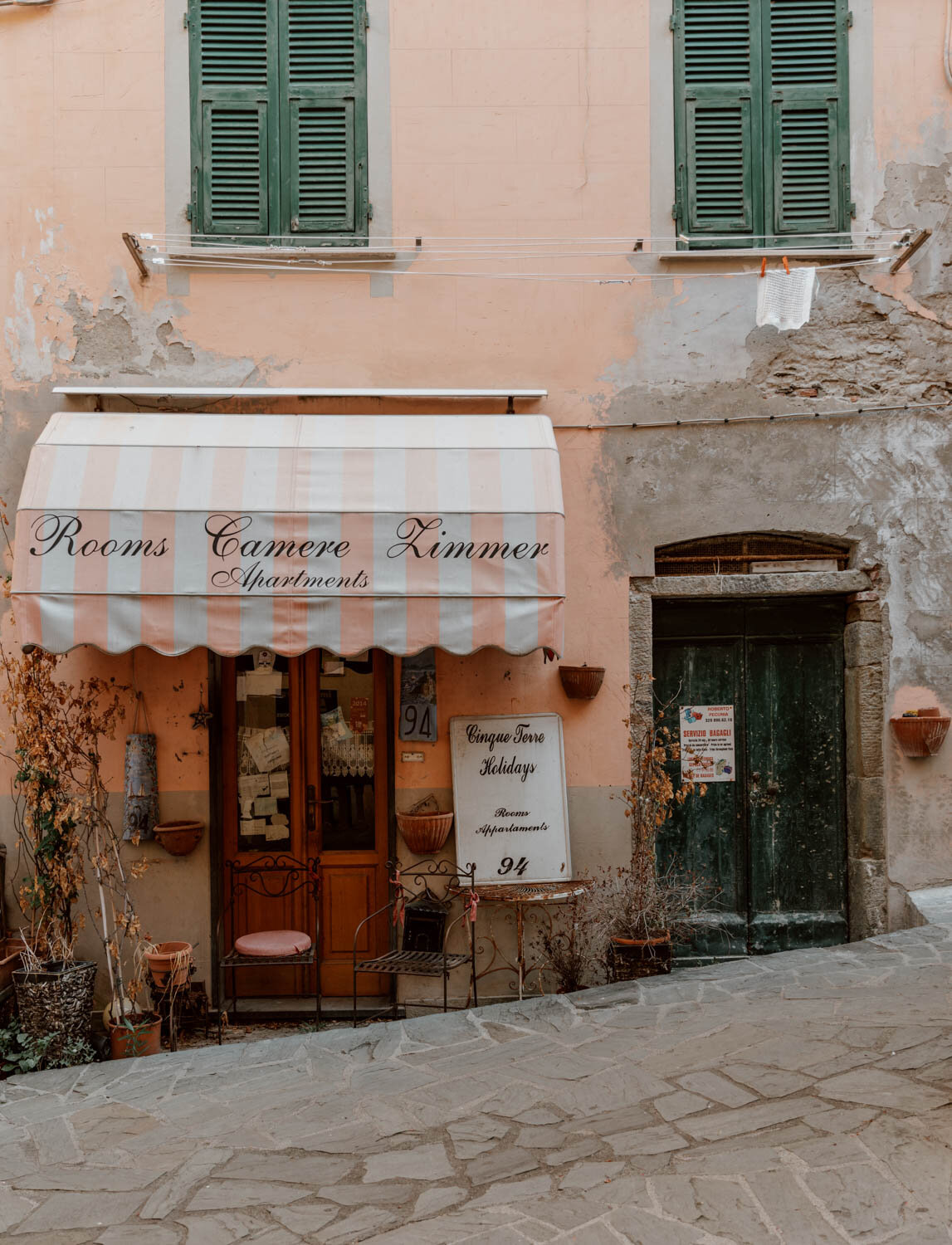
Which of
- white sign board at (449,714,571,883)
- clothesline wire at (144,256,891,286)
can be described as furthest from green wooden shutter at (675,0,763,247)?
white sign board at (449,714,571,883)

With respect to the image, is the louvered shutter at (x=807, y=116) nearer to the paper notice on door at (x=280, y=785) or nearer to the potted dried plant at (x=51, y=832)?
the paper notice on door at (x=280, y=785)

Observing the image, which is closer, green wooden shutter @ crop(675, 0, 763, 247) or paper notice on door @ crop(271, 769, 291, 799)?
green wooden shutter @ crop(675, 0, 763, 247)

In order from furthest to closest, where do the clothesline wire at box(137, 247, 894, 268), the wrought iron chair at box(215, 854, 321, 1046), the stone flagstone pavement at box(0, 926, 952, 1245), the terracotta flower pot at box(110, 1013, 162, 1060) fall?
the clothesline wire at box(137, 247, 894, 268) → the wrought iron chair at box(215, 854, 321, 1046) → the terracotta flower pot at box(110, 1013, 162, 1060) → the stone flagstone pavement at box(0, 926, 952, 1245)

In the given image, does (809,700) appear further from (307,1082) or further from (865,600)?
(307,1082)

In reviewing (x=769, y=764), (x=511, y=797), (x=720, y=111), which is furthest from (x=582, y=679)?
(x=720, y=111)

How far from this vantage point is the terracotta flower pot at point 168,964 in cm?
599

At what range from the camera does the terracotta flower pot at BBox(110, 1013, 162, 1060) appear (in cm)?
575

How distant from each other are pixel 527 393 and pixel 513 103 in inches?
76.7

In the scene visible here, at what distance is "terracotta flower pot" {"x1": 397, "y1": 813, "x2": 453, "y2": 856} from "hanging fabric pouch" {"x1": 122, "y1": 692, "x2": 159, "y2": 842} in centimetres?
157

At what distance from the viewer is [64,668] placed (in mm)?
6527

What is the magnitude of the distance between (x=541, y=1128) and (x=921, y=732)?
365cm

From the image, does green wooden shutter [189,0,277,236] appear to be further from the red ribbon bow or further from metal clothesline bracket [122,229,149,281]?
the red ribbon bow

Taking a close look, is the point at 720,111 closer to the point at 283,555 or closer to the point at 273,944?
the point at 283,555

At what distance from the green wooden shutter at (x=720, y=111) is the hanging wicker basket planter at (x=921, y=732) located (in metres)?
3.32
